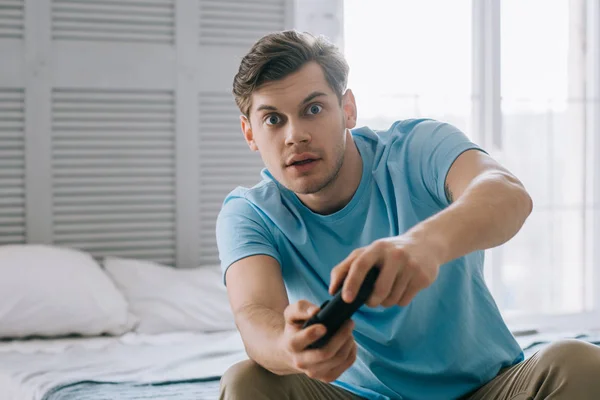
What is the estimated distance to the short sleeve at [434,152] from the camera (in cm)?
133

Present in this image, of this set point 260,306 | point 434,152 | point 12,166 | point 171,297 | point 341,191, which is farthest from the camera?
point 12,166

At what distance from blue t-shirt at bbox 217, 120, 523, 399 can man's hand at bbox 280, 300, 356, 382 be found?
42 centimetres

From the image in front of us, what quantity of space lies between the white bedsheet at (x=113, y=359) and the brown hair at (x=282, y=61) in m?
0.75

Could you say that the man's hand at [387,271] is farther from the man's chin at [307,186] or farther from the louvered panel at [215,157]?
the louvered panel at [215,157]

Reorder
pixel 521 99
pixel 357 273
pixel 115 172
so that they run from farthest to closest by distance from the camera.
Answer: pixel 521 99
pixel 115 172
pixel 357 273

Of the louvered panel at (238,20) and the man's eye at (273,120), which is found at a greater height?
the louvered panel at (238,20)

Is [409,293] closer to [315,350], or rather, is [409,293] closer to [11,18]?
[315,350]

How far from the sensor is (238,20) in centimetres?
314

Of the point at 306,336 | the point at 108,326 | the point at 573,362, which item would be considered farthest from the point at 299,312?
the point at 108,326

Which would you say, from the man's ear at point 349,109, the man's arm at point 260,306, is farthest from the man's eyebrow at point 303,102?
the man's arm at point 260,306

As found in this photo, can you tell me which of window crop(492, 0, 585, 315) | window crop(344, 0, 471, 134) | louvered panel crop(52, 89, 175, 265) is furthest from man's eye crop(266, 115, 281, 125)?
window crop(492, 0, 585, 315)

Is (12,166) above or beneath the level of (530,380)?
above

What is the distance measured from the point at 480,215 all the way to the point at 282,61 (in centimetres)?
58

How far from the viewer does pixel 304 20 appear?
3279 mm
